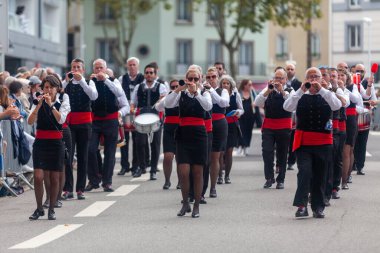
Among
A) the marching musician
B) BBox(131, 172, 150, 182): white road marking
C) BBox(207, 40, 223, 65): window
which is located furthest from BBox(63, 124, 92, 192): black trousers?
BBox(207, 40, 223, 65): window

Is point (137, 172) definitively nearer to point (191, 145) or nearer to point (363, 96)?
point (363, 96)

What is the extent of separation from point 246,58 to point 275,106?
245ft

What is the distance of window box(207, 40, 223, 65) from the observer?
309ft

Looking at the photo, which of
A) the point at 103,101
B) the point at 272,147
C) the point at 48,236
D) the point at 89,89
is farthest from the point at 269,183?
the point at 48,236

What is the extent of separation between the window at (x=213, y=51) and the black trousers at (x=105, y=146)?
73208mm

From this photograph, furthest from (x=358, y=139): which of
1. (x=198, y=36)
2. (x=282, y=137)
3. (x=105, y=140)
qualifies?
(x=198, y=36)

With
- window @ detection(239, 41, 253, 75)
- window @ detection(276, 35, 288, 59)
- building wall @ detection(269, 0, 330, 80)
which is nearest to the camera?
building wall @ detection(269, 0, 330, 80)

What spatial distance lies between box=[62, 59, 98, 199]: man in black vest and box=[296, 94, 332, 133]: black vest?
4.08 meters

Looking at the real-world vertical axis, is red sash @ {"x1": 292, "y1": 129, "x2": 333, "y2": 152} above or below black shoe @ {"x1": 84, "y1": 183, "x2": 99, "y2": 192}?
above

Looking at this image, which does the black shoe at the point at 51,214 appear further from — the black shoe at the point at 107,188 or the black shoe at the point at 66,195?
the black shoe at the point at 107,188

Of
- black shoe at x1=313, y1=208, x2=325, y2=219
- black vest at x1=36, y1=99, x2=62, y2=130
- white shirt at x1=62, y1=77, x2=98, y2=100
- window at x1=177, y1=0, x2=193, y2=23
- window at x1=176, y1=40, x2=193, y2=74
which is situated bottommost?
black shoe at x1=313, y1=208, x2=325, y2=219

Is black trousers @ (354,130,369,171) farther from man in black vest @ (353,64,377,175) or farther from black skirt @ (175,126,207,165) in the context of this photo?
black skirt @ (175,126,207,165)

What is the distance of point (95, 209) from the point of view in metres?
17.6

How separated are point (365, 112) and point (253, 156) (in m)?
8.65
